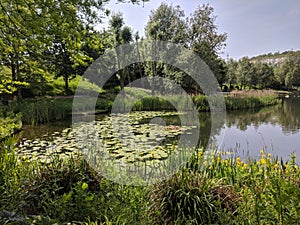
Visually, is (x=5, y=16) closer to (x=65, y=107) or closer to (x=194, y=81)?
(x=65, y=107)

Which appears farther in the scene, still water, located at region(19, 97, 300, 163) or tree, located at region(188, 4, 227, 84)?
tree, located at region(188, 4, 227, 84)

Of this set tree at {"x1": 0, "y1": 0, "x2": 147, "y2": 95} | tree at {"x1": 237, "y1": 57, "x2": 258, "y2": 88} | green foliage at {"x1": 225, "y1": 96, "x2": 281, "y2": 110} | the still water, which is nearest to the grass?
tree at {"x1": 0, "y1": 0, "x2": 147, "y2": 95}

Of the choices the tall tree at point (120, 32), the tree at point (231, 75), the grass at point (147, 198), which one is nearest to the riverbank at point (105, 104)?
the tall tree at point (120, 32)

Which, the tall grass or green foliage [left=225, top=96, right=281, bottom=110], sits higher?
green foliage [left=225, top=96, right=281, bottom=110]

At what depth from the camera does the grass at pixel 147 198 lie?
1790 mm

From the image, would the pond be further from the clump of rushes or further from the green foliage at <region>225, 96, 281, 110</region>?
the green foliage at <region>225, 96, 281, 110</region>

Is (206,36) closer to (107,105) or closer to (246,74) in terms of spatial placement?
(107,105)

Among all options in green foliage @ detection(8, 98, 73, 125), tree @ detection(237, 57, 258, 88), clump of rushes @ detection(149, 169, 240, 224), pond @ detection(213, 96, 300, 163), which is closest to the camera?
clump of rushes @ detection(149, 169, 240, 224)

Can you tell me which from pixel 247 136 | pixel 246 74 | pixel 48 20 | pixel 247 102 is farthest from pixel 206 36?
pixel 246 74

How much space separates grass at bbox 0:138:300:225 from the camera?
5.87 feet

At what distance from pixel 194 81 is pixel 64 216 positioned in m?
14.3

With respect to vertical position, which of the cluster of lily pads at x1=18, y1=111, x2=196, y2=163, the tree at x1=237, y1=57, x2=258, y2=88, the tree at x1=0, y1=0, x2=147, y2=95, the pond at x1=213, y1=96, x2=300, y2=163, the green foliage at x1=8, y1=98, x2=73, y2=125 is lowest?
the pond at x1=213, y1=96, x2=300, y2=163

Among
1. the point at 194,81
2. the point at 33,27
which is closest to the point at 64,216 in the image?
the point at 33,27

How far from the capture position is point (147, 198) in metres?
2.32
